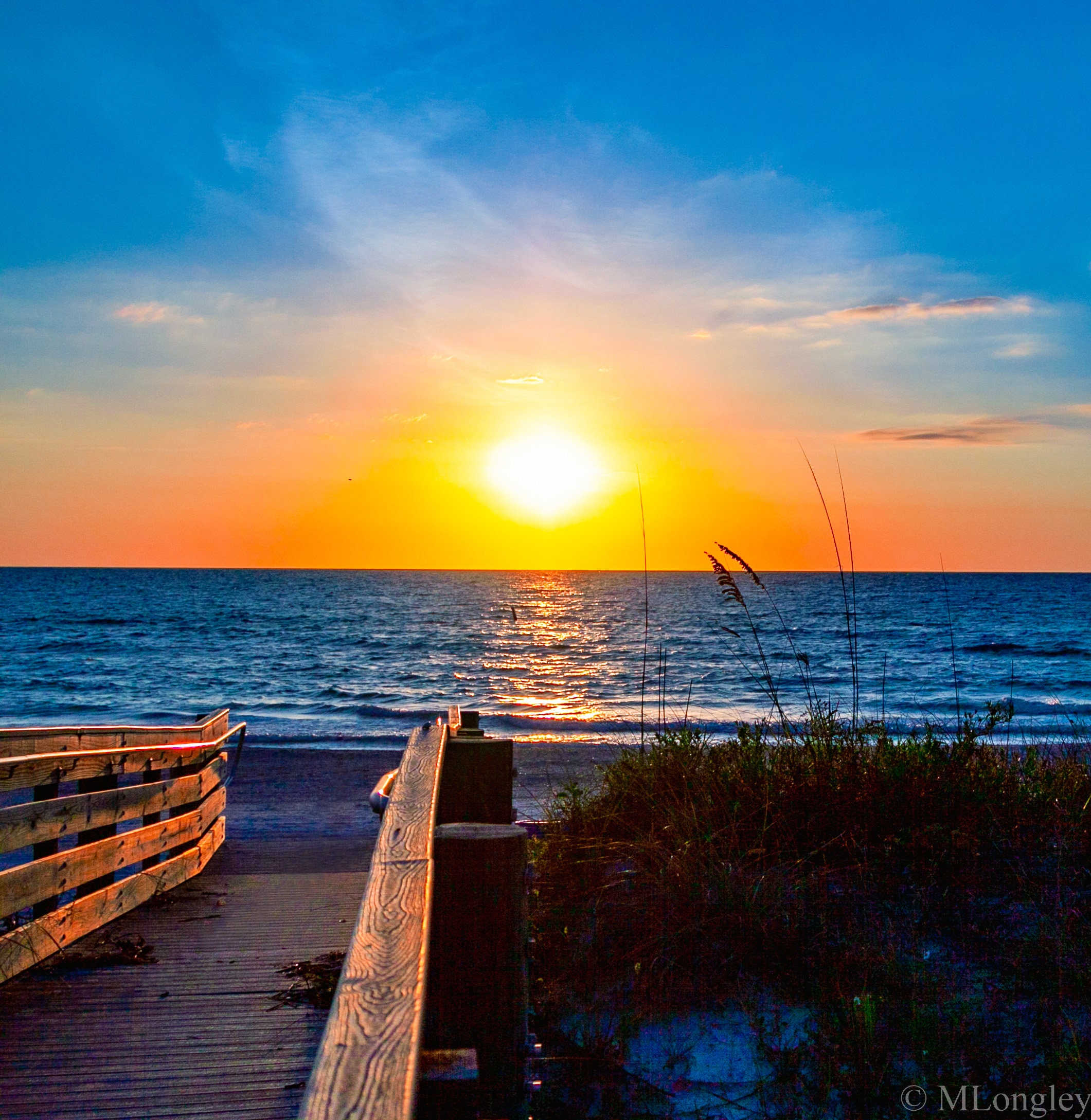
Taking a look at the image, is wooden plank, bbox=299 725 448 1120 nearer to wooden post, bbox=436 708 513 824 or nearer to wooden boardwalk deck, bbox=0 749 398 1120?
wooden boardwalk deck, bbox=0 749 398 1120

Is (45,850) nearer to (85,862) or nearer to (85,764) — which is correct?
(85,862)

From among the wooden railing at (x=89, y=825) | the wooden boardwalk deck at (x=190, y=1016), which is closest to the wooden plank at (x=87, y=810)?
the wooden railing at (x=89, y=825)

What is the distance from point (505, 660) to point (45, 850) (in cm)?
3436

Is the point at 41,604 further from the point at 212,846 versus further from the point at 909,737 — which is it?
the point at 909,737

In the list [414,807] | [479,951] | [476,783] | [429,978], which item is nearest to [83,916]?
[476,783]

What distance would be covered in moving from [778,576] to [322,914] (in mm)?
174683

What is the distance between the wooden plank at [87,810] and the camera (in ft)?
13.1

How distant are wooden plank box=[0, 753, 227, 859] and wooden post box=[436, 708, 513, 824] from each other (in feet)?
6.20

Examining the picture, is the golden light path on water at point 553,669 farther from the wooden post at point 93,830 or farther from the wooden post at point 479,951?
the wooden post at point 479,951

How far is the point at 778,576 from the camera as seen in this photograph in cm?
17350

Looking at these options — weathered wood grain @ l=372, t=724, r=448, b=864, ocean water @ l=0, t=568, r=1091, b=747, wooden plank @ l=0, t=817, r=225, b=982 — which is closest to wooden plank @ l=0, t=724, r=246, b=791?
wooden plank @ l=0, t=817, r=225, b=982

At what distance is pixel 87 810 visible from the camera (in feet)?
15.5

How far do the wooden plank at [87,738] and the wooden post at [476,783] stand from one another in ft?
6.90

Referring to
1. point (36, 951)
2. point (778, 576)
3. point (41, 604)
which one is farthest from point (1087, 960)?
point (778, 576)
